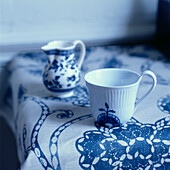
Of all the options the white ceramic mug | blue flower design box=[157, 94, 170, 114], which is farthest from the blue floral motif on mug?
blue flower design box=[157, 94, 170, 114]

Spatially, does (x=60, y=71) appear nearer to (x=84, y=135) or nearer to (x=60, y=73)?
(x=60, y=73)

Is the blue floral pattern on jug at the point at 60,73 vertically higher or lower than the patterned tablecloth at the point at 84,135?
higher

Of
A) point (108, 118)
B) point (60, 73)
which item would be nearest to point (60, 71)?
point (60, 73)

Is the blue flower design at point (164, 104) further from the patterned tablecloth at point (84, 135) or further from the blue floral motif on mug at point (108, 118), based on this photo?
the blue floral motif on mug at point (108, 118)

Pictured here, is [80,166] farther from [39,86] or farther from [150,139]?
[39,86]

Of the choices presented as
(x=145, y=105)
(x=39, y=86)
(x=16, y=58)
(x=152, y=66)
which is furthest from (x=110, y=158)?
(x=16, y=58)

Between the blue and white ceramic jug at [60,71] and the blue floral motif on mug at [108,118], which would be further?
the blue and white ceramic jug at [60,71]

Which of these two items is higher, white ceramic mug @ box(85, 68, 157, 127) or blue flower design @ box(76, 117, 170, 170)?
white ceramic mug @ box(85, 68, 157, 127)

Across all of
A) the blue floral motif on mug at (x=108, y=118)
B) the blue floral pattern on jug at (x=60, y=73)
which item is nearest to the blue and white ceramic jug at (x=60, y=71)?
the blue floral pattern on jug at (x=60, y=73)

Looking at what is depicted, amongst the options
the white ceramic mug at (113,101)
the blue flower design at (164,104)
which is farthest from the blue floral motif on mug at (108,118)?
the blue flower design at (164,104)

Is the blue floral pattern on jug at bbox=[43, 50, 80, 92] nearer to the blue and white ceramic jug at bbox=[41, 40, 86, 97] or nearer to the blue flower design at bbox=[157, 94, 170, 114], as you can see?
the blue and white ceramic jug at bbox=[41, 40, 86, 97]

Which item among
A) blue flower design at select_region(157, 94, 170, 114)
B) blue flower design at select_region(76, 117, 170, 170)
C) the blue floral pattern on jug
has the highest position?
the blue floral pattern on jug

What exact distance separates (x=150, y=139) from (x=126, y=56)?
46cm

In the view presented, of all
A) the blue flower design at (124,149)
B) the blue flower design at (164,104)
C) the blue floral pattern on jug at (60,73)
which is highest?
the blue floral pattern on jug at (60,73)
